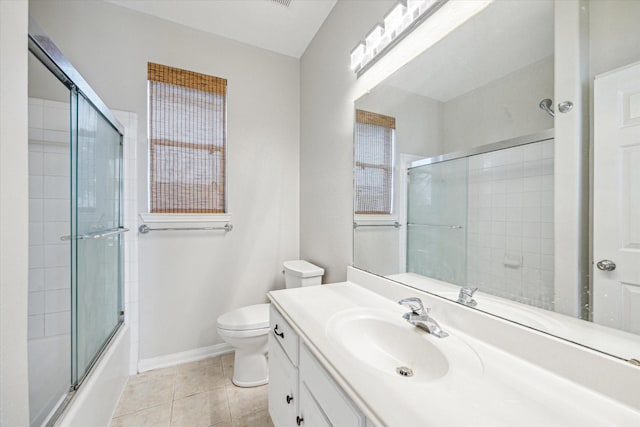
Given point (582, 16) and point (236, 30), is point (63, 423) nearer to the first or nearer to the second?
point (582, 16)

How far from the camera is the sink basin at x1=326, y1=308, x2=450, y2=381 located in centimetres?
81

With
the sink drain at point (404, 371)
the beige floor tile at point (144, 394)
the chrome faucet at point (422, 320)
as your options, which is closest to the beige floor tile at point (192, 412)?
the beige floor tile at point (144, 394)

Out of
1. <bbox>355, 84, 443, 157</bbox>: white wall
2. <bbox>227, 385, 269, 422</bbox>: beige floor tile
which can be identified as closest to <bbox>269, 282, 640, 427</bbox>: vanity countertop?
<bbox>355, 84, 443, 157</bbox>: white wall

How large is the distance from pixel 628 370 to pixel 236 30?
269 cm

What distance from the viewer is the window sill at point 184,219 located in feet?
6.28

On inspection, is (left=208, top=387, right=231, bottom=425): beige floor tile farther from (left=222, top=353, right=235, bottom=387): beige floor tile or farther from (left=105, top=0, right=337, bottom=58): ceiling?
(left=105, top=0, right=337, bottom=58): ceiling

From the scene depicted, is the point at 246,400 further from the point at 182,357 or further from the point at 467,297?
the point at 467,297

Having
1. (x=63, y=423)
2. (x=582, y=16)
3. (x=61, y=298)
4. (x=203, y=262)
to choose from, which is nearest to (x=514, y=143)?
(x=582, y=16)

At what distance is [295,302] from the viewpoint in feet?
3.84

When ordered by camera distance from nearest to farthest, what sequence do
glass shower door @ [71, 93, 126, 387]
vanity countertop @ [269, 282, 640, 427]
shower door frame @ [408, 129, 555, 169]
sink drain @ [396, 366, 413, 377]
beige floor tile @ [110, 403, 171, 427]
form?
vanity countertop @ [269, 282, 640, 427]
shower door frame @ [408, 129, 555, 169]
sink drain @ [396, 366, 413, 377]
glass shower door @ [71, 93, 126, 387]
beige floor tile @ [110, 403, 171, 427]

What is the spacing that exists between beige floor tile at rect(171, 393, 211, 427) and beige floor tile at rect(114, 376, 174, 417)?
4.2 inches

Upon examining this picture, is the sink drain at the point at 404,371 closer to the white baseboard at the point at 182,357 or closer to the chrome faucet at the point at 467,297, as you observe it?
the chrome faucet at the point at 467,297

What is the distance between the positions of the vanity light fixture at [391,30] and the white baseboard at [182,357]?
7.47 ft

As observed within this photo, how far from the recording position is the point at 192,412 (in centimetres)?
153
